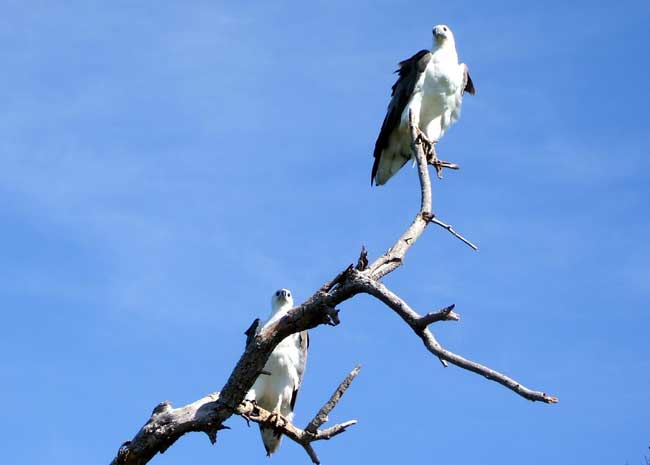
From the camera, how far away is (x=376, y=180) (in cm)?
1248

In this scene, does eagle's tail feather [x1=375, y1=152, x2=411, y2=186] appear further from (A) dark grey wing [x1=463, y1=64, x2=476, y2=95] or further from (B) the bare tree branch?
(B) the bare tree branch

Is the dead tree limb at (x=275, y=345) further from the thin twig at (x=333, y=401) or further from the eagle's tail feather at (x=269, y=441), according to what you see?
the eagle's tail feather at (x=269, y=441)

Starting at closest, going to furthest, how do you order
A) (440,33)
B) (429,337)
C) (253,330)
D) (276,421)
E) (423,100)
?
(429,337), (276,421), (253,330), (423,100), (440,33)

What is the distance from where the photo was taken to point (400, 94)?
1225cm

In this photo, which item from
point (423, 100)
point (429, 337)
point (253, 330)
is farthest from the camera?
point (423, 100)

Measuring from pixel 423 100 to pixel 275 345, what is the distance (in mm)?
5122

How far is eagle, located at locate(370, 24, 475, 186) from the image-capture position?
39.7 feet

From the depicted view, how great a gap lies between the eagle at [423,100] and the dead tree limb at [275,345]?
13.3ft

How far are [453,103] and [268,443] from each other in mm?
3900

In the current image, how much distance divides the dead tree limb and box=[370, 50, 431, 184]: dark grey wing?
13.7 ft

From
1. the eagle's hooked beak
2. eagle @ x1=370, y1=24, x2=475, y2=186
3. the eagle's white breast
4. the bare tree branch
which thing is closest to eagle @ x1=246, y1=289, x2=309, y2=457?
eagle @ x1=370, y1=24, x2=475, y2=186

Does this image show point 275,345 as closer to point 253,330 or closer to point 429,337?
point 429,337

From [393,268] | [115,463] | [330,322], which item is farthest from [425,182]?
[115,463]

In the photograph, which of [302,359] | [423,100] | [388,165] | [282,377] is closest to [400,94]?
[423,100]
